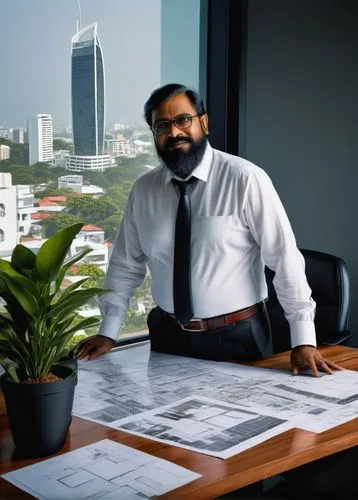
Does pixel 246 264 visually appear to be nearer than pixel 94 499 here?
No

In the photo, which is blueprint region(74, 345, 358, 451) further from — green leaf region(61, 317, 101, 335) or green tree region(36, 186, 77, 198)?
green tree region(36, 186, 77, 198)

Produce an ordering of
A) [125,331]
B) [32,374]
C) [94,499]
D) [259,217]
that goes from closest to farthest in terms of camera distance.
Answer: [94,499]
[32,374]
[259,217]
[125,331]

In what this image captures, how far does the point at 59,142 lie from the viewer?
9.79ft

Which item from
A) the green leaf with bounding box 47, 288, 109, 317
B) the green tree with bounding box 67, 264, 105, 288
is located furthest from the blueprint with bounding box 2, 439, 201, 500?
the green tree with bounding box 67, 264, 105, 288

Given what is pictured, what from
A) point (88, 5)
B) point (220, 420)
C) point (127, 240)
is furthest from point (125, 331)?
point (220, 420)

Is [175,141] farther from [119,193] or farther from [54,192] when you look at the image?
[119,193]

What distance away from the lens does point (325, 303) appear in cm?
280

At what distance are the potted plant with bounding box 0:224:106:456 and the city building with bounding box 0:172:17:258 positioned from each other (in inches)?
52.1

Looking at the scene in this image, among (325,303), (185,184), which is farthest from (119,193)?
(325,303)

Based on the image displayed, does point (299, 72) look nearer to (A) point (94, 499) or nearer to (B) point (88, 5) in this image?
(B) point (88, 5)

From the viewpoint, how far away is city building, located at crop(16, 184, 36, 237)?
113 inches

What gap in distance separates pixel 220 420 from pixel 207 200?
958 millimetres

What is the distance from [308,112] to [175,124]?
1537mm

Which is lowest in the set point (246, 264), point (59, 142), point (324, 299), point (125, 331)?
point (125, 331)
